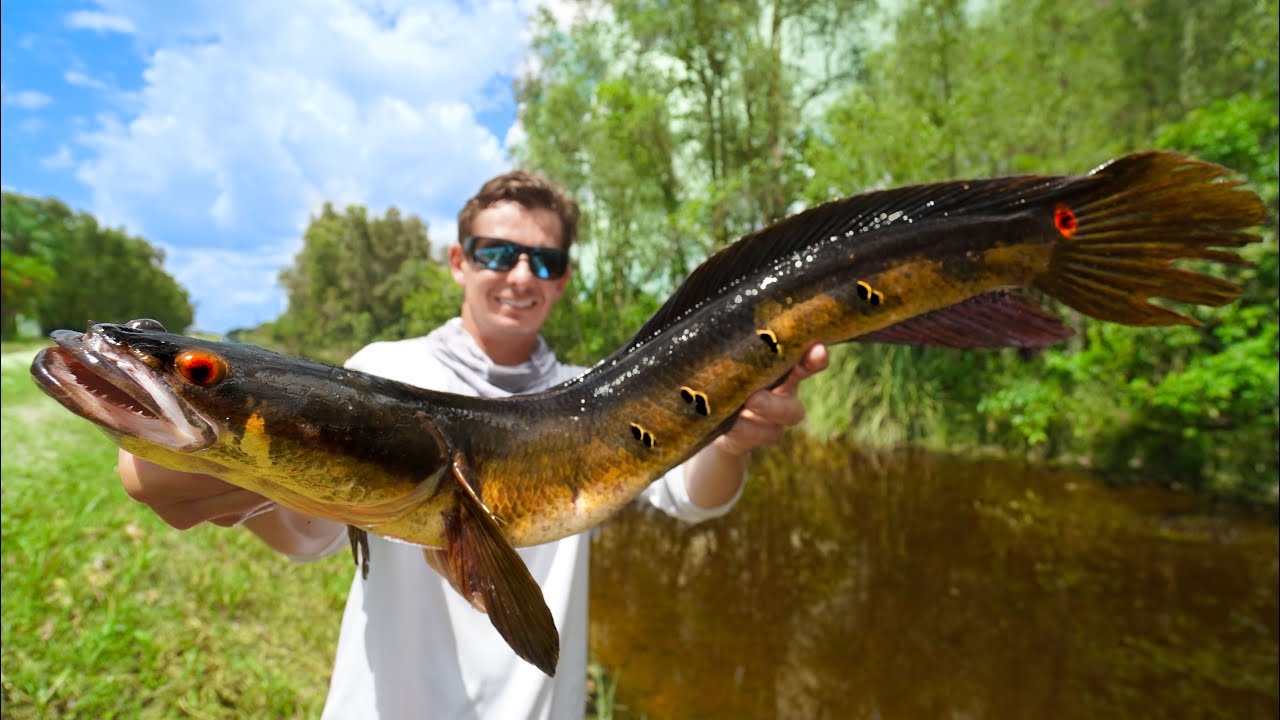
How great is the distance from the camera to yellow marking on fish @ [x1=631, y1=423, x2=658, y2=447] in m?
1.60

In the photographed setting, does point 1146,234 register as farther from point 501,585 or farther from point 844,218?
point 501,585

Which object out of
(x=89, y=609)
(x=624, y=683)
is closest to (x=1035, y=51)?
(x=624, y=683)

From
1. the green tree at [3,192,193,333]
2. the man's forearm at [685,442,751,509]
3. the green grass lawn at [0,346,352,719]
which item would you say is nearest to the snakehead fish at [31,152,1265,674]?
the man's forearm at [685,442,751,509]

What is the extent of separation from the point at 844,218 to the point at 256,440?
1.46 m

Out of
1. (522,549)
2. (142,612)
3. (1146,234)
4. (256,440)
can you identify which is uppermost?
(1146,234)

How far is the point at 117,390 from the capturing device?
1033 mm

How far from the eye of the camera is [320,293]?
4059 cm

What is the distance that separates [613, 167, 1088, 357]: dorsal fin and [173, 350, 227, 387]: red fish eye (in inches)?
34.9

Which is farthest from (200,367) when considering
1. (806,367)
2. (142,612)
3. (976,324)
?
(142,612)

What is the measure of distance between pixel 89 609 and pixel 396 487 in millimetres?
4550

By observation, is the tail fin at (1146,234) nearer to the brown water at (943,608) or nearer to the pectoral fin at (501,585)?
the pectoral fin at (501,585)

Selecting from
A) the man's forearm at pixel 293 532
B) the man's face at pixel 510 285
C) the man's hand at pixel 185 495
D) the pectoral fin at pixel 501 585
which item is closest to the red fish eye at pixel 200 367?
the man's hand at pixel 185 495

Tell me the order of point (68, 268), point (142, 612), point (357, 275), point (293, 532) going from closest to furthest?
point (293, 532)
point (142, 612)
point (68, 268)
point (357, 275)

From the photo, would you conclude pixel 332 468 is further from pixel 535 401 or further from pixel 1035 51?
pixel 1035 51
